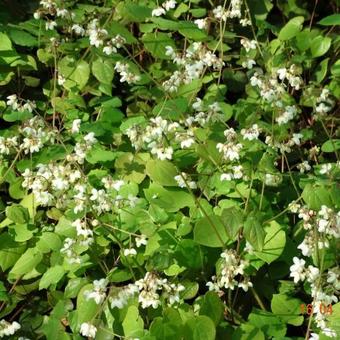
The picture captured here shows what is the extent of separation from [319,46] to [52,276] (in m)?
1.88

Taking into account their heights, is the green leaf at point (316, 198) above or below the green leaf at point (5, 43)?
below

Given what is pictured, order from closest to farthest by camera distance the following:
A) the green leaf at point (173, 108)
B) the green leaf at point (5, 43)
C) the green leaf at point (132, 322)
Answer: the green leaf at point (132, 322), the green leaf at point (173, 108), the green leaf at point (5, 43)

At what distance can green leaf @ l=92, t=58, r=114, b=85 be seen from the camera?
323 cm

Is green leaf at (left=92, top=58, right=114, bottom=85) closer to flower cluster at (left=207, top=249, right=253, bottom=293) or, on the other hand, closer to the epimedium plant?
the epimedium plant

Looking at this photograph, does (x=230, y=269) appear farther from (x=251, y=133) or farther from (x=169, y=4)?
(x=169, y=4)

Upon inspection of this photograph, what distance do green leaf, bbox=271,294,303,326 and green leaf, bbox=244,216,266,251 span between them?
26 centimetres

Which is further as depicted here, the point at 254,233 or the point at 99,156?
the point at 99,156

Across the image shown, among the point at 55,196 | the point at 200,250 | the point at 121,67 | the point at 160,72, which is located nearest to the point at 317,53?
the point at 160,72

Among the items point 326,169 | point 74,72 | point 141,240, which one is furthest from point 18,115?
point 326,169

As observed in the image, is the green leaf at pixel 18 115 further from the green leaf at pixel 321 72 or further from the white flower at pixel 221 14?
the green leaf at pixel 321 72

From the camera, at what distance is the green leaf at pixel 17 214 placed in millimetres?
2762

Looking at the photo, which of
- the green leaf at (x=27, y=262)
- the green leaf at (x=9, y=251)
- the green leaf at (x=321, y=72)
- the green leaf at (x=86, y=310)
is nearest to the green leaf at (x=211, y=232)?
the green leaf at (x=86, y=310)

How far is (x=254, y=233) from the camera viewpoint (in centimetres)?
243

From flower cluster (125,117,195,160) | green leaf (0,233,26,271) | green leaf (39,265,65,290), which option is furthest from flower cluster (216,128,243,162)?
green leaf (0,233,26,271)
